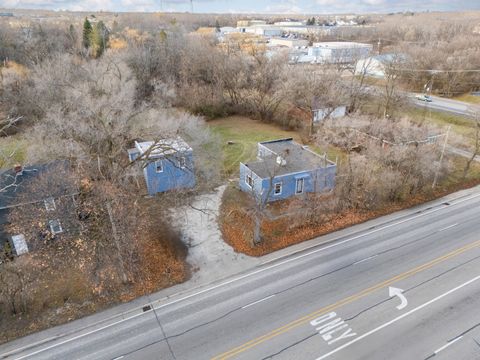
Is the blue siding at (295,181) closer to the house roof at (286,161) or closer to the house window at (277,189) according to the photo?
the house window at (277,189)

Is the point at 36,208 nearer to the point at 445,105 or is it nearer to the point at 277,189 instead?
the point at 277,189

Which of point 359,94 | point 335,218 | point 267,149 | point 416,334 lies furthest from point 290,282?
point 359,94

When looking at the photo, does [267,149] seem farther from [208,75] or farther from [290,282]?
[208,75]

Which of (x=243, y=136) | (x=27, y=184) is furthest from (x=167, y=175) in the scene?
(x=243, y=136)

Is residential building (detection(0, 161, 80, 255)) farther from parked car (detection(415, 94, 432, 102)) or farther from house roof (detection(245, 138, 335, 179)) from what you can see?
parked car (detection(415, 94, 432, 102))

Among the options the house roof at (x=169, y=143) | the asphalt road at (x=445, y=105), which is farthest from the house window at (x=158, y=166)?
the asphalt road at (x=445, y=105)

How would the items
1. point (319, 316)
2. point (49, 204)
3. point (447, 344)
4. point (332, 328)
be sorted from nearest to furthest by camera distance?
point (447, 344) → point (332, 328) → point (319, 316) → point (49, 204)
